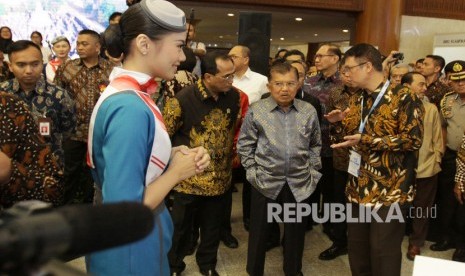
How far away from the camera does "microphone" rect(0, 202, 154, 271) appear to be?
307 mm

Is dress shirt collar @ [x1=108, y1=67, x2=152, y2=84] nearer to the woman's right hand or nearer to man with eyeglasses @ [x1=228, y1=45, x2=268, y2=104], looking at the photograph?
the woman's right hand

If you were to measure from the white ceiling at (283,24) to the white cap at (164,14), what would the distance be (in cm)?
607

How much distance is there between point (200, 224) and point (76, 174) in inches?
56.5

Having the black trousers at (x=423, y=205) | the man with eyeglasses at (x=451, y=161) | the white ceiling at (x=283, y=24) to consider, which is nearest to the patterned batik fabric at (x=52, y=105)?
the black trousers at (x=423, y=205)

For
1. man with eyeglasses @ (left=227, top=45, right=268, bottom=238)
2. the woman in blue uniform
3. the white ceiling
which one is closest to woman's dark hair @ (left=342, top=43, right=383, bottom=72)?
the woman in blue uniform

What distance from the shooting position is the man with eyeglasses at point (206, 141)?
2.58 meters

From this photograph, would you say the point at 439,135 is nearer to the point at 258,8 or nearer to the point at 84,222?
the point at 84,222

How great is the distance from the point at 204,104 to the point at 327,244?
1.61 m

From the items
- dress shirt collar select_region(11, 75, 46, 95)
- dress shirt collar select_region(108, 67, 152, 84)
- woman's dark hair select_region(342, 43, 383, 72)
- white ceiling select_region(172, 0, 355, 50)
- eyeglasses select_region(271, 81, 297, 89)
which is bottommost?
dress shirt collar select_region(11, 75, 46, 95)

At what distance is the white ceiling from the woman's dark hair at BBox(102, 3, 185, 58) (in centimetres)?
603

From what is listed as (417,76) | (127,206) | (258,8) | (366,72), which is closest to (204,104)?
(366,72)

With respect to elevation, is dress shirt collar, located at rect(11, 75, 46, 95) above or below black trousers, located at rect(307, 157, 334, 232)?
above

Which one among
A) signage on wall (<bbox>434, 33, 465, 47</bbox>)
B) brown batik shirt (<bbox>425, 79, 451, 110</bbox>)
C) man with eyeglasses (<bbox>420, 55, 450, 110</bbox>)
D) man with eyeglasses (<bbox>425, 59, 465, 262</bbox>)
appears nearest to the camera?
man with eyeglasses (<bbox>425, 59, 465, 262</bbox>)

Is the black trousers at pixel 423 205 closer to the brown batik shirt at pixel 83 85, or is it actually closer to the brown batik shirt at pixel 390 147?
the brown batik shirt at pixel 390 147
